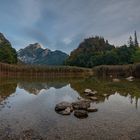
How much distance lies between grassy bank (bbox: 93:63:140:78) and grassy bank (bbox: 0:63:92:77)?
440 centimetres

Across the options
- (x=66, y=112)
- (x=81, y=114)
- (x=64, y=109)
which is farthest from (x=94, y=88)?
(x=81, y=114)

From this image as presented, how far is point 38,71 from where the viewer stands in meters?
67.6

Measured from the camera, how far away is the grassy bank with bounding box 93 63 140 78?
59.3 metres

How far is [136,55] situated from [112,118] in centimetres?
7434

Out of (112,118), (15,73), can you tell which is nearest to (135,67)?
(15,73)

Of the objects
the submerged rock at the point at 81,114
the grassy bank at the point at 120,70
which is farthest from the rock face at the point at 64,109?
the grassy bank at the point at 120,70

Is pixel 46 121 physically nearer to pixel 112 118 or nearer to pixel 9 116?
pixel 9 116

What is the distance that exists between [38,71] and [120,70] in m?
25.6

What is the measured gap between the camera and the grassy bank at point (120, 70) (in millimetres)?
59319

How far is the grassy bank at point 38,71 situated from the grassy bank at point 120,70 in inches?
173

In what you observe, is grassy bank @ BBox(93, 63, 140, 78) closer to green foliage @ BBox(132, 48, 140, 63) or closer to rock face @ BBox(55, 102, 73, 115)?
green foliage @ BBox(132, 48, 140, 63)

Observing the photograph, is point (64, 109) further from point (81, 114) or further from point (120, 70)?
point (120, 70)

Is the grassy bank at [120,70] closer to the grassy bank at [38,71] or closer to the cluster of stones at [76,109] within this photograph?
the grassy bank at [38,71]

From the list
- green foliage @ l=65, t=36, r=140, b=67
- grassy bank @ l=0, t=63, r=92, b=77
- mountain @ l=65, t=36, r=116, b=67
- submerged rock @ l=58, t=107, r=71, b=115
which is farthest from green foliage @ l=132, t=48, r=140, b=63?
submerged rock @ l=58, t=107, r=71, b=115
